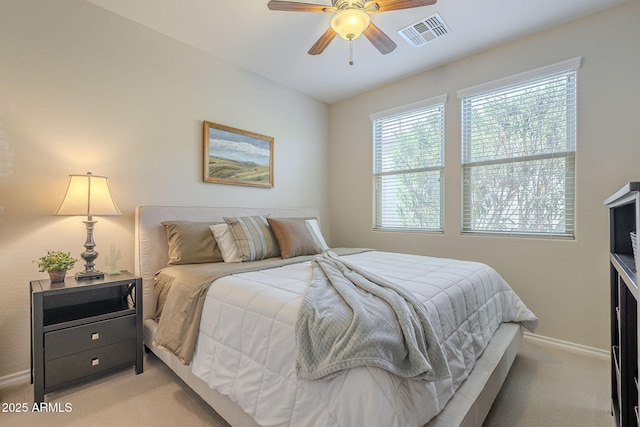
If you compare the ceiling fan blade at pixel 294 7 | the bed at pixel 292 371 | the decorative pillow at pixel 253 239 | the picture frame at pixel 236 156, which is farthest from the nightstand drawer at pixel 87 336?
the ceiling fan blade at pixel 294 7

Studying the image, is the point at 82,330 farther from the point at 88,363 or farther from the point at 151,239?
the point at 151,239

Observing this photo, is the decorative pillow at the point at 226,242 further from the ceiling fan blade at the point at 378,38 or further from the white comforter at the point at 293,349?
the ceiling fan blade at the point at 378,38

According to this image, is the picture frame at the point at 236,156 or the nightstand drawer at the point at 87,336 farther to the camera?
the picture frame at the point at 236,156

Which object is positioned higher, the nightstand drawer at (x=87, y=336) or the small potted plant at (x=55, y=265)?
the small potted plant at (x=55, y=265)

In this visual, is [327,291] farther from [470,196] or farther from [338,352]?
[470,196]

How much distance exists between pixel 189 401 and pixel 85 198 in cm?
151

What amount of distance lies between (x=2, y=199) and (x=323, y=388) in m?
2.43

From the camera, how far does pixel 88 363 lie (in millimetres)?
1972

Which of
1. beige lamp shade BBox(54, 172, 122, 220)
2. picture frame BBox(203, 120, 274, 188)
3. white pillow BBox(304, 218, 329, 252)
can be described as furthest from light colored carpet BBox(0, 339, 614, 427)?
picture frame BBox(203, 120, 274, 188)

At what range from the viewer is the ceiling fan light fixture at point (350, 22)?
6.24 ft

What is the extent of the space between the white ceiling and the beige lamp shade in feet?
4.68

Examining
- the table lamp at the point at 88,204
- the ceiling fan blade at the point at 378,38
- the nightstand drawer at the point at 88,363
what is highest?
the ceiling fan blade at the point at 378,38

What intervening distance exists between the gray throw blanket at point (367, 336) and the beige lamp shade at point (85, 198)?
1701 mm

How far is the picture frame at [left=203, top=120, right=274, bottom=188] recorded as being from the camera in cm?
308
